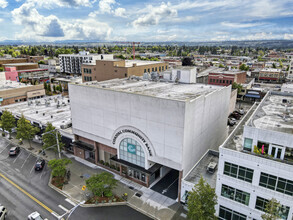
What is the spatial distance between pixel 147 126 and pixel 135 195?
1209cm

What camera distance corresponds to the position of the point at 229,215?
28.4m

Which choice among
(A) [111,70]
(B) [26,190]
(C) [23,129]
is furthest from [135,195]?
(A) [111,70]

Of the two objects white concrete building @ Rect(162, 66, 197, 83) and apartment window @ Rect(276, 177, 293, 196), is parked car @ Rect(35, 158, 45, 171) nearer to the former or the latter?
white concrete building @ Rect(162, 66, 197, 83)

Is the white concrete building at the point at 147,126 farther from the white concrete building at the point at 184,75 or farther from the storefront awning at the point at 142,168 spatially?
the white concrete building at the point at 184,75

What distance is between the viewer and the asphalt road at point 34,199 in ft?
103

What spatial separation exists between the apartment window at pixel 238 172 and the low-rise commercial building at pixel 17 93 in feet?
252

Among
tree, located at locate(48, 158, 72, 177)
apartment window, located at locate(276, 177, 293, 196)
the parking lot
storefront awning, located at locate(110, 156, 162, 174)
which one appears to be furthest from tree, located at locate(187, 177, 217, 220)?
tree, located at locate(48, 158, 72, 177)

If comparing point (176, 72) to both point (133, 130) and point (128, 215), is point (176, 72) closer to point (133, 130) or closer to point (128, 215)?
point (133, 130)

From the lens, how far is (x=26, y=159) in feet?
156

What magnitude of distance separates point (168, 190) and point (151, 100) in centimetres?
1651

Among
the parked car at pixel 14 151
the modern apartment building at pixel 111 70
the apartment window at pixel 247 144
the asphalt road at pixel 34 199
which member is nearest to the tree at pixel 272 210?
the apartment window at pixel 247 144

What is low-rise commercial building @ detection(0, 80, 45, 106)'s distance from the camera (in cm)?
7370

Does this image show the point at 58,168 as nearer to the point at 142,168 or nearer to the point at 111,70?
the point at 142,168

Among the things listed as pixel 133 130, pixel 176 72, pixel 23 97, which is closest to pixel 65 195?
pixel 133 130
